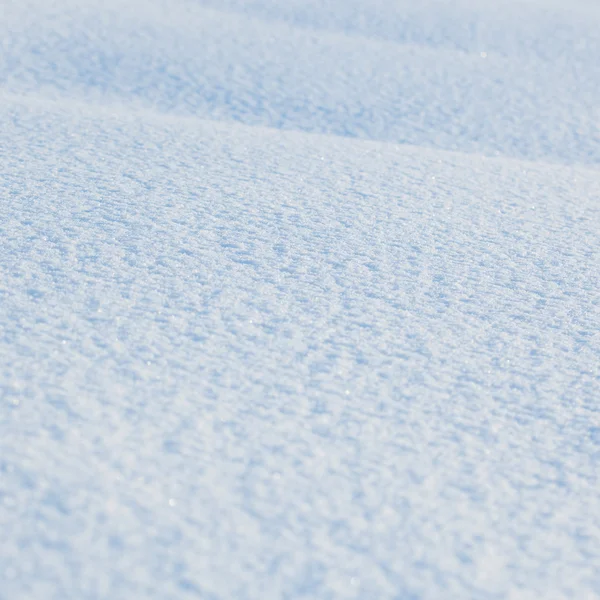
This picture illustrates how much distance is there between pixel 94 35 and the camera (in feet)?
8.17

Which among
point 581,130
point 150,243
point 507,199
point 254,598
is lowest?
point 254,598

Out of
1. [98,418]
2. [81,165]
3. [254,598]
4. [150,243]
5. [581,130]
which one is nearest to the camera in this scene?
[254,598]

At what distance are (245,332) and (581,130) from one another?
146 centimetres

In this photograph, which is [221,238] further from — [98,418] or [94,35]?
[94,35]

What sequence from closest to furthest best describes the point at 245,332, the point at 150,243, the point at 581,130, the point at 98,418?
the point at 98,418 → the point at 245,332 → the point at 150,243 → the point at 581,130

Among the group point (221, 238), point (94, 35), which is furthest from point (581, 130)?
point (94, 35)

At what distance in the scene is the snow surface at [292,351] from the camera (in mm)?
712

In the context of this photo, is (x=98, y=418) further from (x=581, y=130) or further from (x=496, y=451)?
(x=581, y=130)

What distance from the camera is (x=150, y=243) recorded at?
1224mm

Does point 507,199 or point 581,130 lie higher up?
point 581,130

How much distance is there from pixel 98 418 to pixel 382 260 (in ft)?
1.85

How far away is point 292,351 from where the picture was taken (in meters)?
0.99

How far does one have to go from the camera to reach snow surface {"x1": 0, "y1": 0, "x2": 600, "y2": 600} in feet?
2.34

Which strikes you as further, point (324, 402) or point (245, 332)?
point (245, 332)
